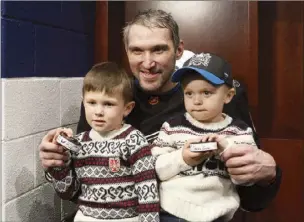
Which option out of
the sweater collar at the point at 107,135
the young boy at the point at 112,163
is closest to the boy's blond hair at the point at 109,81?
the young boy at the point at 112,163

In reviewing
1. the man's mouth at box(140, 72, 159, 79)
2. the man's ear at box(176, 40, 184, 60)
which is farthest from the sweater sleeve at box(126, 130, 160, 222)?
the man's ear at box(176, 40, 184, 60)

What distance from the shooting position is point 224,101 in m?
1.57

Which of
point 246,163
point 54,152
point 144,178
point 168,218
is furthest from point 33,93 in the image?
point 246,163

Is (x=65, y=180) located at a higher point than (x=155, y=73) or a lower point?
lower

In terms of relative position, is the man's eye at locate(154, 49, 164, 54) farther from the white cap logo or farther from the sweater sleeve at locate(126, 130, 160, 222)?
the sweater sleeve at locate(126, 130, 160, 222)

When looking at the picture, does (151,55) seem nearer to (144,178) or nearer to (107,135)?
(107,135)

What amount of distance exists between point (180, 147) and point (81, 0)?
1.17 meters

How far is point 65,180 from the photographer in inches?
64.0

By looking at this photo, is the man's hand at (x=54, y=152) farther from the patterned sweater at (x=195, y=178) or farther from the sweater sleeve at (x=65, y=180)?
the patterned sweater at (x=195, y=178)

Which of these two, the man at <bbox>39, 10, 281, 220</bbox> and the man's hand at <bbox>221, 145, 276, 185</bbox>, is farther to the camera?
the man at <bbox>39, 10, 281, 220</bbox>

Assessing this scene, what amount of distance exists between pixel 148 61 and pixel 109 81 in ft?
1.20

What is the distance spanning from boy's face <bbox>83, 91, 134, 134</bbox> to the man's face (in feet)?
1.18

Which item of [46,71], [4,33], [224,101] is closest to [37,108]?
[46,71]

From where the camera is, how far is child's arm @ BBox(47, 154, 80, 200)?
5.31ft
